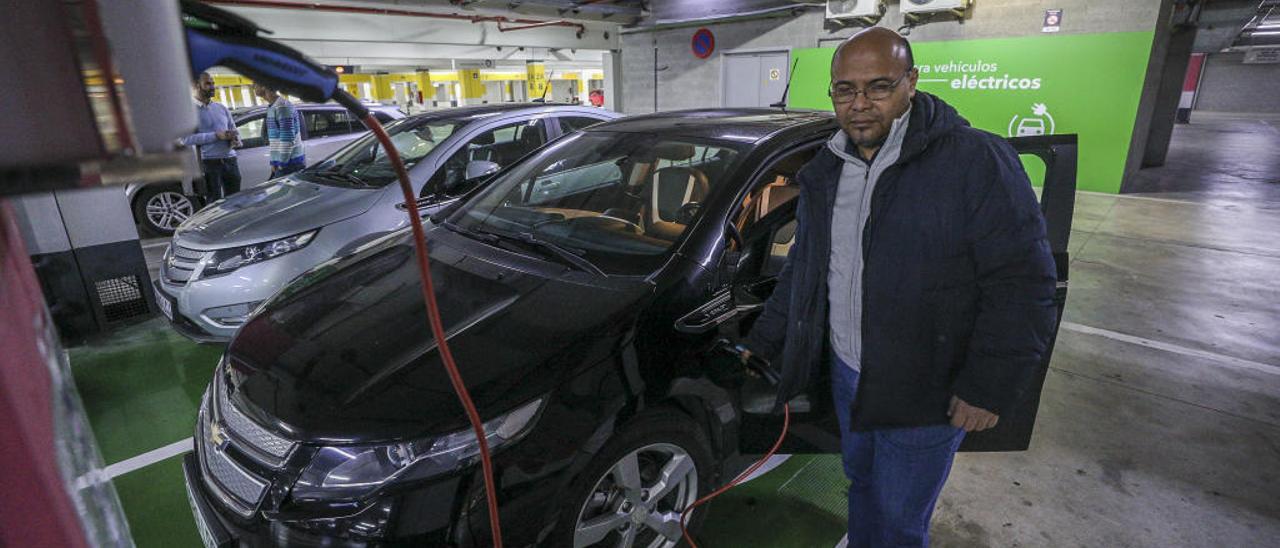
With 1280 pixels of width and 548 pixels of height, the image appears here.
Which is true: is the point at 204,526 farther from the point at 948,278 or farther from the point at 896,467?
the point at 948,278

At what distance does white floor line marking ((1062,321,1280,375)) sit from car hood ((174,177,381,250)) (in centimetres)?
460

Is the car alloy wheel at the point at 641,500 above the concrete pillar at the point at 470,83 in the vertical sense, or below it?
below

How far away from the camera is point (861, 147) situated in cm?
157

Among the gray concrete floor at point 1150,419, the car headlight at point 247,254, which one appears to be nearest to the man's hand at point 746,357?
the gray concrete floor at point 1150,419

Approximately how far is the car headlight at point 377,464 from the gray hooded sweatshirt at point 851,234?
0.97 metres

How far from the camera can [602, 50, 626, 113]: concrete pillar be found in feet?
47.1

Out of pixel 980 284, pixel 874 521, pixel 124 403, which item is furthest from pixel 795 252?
pixel 124 403

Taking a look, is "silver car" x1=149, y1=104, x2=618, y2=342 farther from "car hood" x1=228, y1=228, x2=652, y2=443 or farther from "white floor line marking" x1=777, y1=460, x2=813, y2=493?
"white floor line marking" x1=777, y1=460, x2=813, y2=493

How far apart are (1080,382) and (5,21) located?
418 centimetres

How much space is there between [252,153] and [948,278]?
733 centimetres

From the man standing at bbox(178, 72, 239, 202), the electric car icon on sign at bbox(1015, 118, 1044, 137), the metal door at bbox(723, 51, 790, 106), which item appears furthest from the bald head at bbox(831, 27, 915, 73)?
the metal door at bbox(723, 51, 790, 106)

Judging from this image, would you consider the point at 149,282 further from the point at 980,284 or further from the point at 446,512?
the point at 980,284

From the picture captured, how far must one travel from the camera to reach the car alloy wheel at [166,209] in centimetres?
613

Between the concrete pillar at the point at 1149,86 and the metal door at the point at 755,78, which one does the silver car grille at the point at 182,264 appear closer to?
the metal door at the point at 755,78
